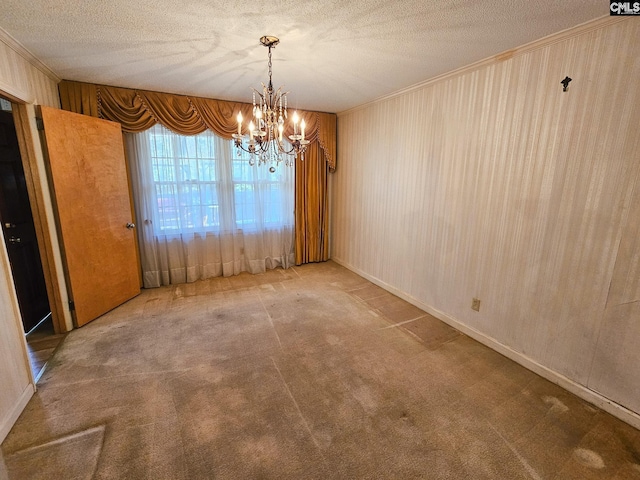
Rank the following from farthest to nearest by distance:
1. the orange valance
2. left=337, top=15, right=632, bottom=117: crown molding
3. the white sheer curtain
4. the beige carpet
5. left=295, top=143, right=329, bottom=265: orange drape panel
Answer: left=295, top=143, right=329, bottom=265: orange drape panel
the white sheer curtain
the orange valance
left=337, top=15, right=632, bottom=117: crown molding
the beige carpet

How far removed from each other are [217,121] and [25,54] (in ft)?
5.51

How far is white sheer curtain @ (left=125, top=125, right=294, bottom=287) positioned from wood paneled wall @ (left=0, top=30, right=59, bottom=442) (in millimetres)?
1177

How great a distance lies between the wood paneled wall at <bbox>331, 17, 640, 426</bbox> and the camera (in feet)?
5.73

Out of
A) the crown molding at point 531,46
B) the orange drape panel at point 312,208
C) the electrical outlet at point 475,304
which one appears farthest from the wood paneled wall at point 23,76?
the electrical outlet at point 475,304

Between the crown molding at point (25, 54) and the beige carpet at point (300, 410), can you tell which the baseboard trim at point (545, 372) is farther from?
the crown molding at point (25, 54)

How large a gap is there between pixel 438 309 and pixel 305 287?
164 centimetres

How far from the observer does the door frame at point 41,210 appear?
2352mm

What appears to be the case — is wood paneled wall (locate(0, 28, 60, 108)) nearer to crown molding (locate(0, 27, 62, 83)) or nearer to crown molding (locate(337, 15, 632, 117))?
crown molding (locate(0, 27, 62, 83))

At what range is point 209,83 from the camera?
9.82ft

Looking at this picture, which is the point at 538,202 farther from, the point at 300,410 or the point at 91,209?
the point at 91,209

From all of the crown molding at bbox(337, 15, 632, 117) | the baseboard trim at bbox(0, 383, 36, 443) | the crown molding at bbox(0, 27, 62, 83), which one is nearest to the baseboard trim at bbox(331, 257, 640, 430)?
the crown molding at bbox(337, 15, 632, 117)

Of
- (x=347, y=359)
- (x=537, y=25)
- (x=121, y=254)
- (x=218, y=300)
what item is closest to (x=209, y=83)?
(x=121, y=254)

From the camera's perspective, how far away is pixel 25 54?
226cm

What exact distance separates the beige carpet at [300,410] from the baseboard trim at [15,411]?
0.04 metres
